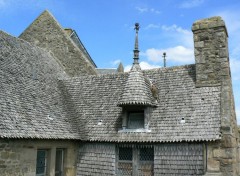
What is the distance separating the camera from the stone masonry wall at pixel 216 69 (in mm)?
10484

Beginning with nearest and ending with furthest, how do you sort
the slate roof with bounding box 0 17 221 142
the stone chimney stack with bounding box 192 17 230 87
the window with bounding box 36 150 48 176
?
the slate roof with bounding box 0 17 221 142 < the window with bounding box 36 150 48 176 < the stone chimney stack with bounding box 192 17 230 87


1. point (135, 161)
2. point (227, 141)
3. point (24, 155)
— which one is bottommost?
point (135, 161)

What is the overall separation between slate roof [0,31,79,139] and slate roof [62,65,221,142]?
87 cm

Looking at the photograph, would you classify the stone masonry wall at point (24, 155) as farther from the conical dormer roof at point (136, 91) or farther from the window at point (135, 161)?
the conical dormer roof at point (136, 91)

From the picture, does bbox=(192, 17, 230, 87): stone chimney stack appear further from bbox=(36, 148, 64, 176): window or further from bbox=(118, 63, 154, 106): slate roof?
bbox=(36, 148, 64, 176): window

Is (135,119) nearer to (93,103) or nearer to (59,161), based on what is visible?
(93,103)

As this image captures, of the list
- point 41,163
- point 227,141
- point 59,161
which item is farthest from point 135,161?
point 41,163

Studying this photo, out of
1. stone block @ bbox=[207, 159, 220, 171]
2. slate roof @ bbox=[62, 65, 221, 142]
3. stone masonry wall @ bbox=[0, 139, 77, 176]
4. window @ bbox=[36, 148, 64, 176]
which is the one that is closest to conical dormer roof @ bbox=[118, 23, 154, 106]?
slate roof @ bbox=[62, 65, 221, 142]

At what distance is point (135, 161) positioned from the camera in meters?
11.6

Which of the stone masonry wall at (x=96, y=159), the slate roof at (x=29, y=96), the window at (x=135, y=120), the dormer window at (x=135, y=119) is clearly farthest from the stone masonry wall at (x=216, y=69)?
the slate roof at (x=29, y=96)

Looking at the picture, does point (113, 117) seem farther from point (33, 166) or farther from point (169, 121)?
point (33, 166)

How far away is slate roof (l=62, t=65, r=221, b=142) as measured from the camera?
11031 mm

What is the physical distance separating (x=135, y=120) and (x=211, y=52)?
4.05 metres

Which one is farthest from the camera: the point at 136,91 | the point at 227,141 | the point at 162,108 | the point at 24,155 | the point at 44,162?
the point at 162,108
